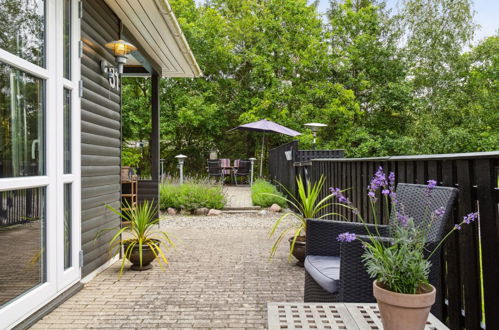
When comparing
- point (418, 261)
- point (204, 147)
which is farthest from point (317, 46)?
point (418, 261)

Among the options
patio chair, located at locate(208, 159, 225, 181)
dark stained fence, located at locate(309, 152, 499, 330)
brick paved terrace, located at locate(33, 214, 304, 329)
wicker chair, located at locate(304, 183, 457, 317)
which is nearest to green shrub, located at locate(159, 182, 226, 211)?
brick paved terrace, located at locate(33, 214, 304, 329)

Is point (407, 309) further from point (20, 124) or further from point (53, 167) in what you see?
point (53, 167)

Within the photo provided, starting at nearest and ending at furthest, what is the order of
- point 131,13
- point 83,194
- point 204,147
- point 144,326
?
1. point 144,326
2. point 83,194
3. point 131,13
4. point 204,147

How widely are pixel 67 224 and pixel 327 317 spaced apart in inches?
91.8

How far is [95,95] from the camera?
351cm

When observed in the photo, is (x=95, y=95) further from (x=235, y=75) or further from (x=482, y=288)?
(x=235, y=75)

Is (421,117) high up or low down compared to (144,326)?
up

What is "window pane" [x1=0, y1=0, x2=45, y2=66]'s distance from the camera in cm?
212

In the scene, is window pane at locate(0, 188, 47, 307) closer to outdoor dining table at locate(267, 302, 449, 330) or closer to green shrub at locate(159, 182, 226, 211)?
outdoor dining table at locate(267, 302, 449, 330)

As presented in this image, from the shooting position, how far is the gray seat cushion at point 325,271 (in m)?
2.03

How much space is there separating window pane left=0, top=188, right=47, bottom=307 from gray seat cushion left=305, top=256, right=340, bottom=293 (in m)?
1.76

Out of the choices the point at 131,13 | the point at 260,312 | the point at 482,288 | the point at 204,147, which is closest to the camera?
the point at 482,288

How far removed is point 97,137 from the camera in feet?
11.7

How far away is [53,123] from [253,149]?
13.8 m
